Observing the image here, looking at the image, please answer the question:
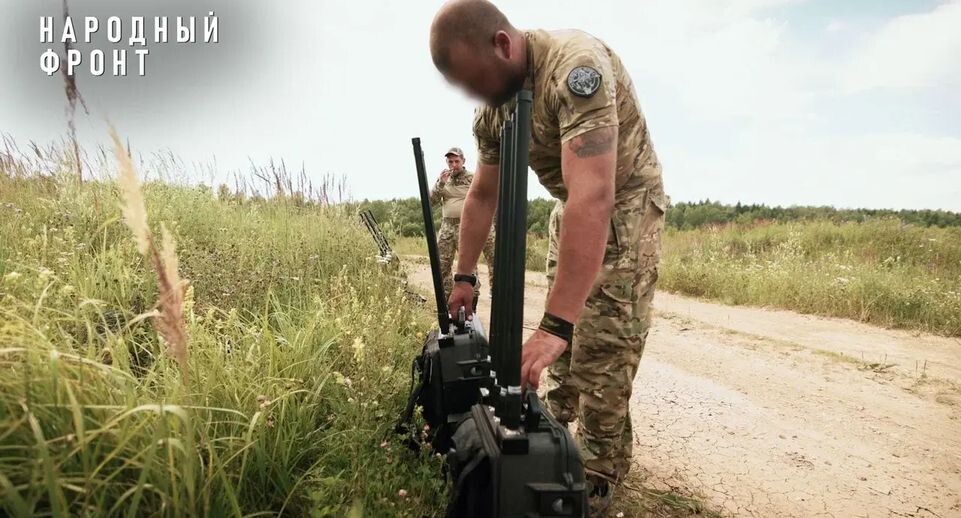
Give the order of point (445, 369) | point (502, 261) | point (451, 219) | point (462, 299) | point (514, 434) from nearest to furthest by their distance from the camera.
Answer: point (514, 434)
point (502, 261)
point (445, 369)
point (462, 299)
point (451, 219)

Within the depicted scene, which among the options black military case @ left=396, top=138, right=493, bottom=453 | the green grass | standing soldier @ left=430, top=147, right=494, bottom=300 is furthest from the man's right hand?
the green grass

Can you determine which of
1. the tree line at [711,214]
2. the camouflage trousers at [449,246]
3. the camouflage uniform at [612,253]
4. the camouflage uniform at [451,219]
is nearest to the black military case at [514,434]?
the camouflage uniform at [612,253]

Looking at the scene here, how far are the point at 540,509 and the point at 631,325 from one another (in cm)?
117

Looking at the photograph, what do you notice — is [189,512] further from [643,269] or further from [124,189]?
[643,269]

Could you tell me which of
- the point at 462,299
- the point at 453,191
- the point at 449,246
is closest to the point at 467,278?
the point at 462,299

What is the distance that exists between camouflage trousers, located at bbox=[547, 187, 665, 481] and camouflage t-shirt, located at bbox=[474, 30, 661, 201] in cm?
15

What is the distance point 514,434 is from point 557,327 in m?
0.44

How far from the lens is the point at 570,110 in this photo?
1.84m

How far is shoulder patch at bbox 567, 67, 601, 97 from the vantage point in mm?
1806

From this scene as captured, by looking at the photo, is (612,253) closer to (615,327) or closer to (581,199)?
(615,327)

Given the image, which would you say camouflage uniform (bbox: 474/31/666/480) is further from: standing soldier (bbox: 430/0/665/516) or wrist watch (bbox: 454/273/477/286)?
wrist watch (bbox: 454/273/477/286)

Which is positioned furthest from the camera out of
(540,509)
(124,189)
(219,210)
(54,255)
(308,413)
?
(219,210)

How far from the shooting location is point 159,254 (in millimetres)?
1164

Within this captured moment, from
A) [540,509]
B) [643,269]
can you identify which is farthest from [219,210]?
[540,509]
